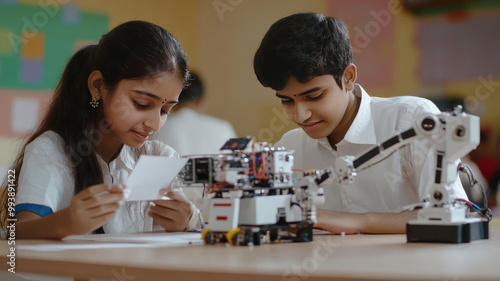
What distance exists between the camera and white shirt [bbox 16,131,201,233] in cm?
138

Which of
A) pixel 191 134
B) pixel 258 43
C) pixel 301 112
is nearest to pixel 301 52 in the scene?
pixel 301 112

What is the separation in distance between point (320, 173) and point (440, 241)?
271 mm

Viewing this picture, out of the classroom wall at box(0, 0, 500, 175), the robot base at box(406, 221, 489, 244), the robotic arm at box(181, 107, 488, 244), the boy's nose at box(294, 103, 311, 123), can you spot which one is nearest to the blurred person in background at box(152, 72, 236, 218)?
the classroom wall at box(0, 0, 500, 175)

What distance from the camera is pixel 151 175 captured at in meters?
1.23

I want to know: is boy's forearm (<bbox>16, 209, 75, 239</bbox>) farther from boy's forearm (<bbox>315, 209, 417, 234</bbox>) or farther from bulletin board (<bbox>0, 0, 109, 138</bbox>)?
bulletin board (<bbox>0, 0, 109, 138</bbox>)

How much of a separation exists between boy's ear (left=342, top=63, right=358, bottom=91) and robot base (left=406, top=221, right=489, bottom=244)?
0.57m

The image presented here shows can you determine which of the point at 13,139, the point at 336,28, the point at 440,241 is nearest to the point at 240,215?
the point at 440,241

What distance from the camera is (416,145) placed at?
1.56 metres

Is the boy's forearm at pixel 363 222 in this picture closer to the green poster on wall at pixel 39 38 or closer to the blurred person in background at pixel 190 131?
the blurred person in background at pixel 190 131

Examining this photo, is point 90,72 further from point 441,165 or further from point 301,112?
point 441,165

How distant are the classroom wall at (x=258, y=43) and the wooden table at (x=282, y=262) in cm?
275

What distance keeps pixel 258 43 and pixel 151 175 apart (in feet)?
12.2

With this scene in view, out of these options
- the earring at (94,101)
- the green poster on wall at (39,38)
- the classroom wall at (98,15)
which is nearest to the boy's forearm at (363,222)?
the earring at (94,101)

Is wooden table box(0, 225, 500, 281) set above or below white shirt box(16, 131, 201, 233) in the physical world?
below
